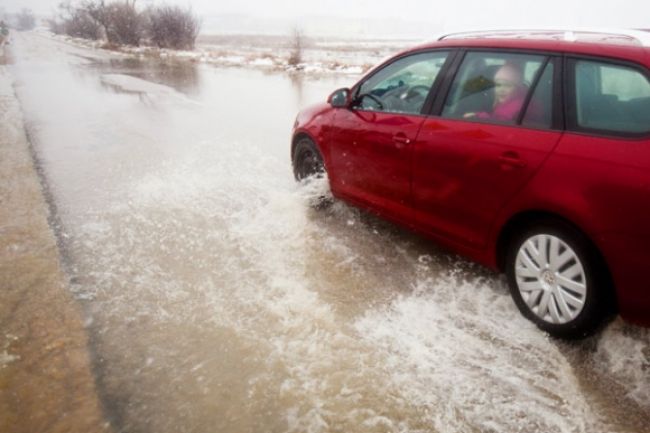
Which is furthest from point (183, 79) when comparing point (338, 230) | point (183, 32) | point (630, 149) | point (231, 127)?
point (183, 32)

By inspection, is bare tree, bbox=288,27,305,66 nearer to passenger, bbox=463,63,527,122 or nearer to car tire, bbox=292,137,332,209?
car tire, bbox=292,137,332,209

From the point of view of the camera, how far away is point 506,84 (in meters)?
3.14

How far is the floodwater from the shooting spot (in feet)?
8.20

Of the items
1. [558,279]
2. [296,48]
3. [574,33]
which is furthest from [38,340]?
[296,48]

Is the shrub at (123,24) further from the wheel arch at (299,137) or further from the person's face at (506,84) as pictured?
the person's face at (506,84)

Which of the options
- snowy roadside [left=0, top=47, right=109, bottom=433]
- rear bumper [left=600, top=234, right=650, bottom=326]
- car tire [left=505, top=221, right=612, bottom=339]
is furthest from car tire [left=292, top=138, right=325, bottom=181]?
rear bumper [left=600, top=234, right=650, bottom=326]

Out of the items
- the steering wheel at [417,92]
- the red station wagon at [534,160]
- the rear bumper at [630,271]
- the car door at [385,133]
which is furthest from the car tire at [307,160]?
the rear bumper at [630,271]

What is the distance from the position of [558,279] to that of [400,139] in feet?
5.11

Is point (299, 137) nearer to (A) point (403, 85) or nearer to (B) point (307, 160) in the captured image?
(B) point (307, 160)

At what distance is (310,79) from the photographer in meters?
18.1

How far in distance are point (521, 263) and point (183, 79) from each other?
57.3 feet

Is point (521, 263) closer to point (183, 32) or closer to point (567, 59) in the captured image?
point (567, 59)

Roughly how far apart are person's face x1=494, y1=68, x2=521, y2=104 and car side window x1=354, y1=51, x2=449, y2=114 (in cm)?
56

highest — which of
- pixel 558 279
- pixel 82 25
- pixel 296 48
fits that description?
pixel 82 25
